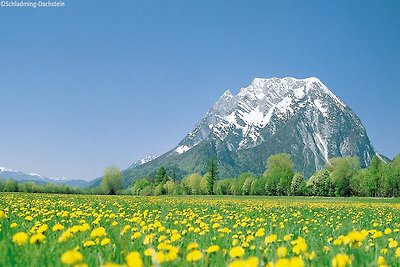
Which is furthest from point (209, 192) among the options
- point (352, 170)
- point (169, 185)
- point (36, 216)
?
point (36, 216)

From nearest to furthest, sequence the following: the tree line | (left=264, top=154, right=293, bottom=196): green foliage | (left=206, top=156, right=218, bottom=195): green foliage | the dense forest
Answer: the dense forest → the tree line → (left=264, top=154, right=293, bottom=196): green foliage → (left=206, top=156, right=218, bottom=195): green foliage

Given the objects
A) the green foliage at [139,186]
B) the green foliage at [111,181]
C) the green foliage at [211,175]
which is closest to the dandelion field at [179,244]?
the green foliage at [111,181]

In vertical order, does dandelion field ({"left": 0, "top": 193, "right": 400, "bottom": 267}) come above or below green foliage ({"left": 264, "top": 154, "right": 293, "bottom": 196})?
below

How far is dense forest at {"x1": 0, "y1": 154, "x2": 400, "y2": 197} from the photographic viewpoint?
94.4 m

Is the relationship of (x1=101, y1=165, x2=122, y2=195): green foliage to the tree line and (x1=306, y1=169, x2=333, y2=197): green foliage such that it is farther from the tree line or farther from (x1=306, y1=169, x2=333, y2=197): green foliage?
(x1=306, y1=169, x2=333, y2=197): green foliage

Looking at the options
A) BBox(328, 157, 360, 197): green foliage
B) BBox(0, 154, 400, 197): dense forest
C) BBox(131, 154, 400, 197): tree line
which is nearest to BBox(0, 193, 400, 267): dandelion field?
BBox(0, 154, 400, 197): dense forest

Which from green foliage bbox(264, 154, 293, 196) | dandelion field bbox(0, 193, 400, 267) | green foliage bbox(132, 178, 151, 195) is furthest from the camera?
green foliage bbox(132, 178, 151, 195)

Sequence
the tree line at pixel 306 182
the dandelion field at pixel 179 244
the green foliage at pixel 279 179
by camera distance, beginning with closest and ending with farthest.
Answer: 1. the dandelion field at pixel 179 244
2. the tree line at pixel 306 182
3. the green foliage at pixel 279 179

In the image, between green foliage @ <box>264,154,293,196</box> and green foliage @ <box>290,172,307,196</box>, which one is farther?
green foliage @ <box>264,154,293,196</box>

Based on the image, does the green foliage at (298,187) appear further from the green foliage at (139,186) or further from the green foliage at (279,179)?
the green foliage at (139,186)

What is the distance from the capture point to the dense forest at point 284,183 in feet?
310

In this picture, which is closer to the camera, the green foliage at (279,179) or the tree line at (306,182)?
the tree line at (306,182)

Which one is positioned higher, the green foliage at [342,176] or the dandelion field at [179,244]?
the green foliage at [342,176]

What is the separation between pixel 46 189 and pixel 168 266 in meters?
99.0
